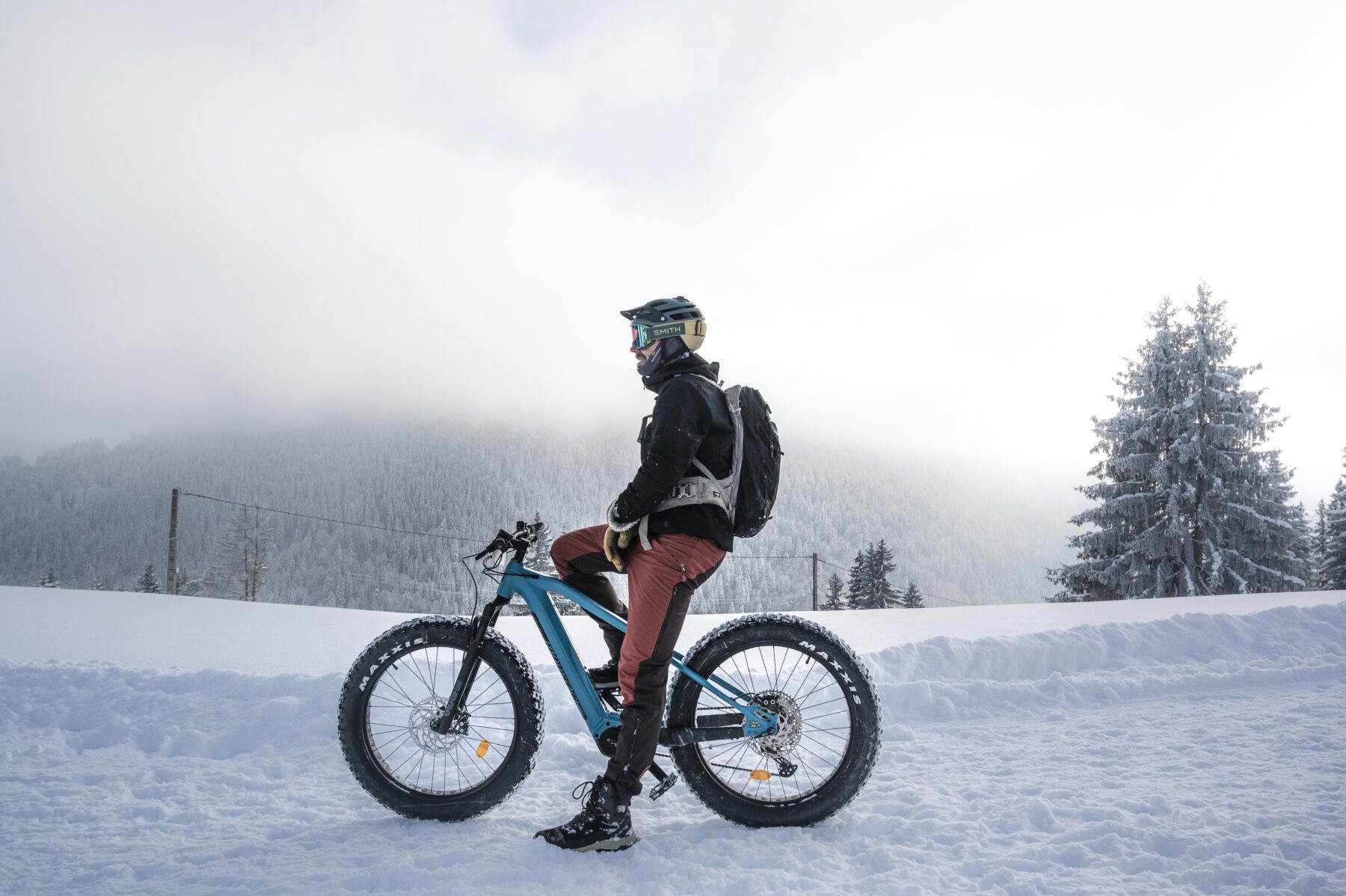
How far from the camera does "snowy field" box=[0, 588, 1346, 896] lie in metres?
2.59

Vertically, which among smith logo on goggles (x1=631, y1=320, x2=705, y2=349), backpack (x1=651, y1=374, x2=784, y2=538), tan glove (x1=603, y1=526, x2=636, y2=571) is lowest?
tan glove (x1=603, y1=526, x2=636, y2=571)

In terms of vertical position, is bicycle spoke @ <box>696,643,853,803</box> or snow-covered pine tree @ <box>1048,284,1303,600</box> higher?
snow-covered pine tree @ <box>1048,284,1303,600</box>

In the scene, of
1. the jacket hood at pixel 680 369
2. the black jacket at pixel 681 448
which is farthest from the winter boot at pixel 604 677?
the jacket hood at pixel 680 369

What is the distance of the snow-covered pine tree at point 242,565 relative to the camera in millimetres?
45125

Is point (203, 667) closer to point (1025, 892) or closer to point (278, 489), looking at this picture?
point (1025, 892)

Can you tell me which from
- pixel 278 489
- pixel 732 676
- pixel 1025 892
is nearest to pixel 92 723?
pixel 732 676

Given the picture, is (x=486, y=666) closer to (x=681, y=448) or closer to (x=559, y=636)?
(x=559, y=636)

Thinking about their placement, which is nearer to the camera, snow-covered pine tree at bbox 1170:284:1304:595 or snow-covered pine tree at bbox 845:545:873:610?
snow-covered pine tree at bbox 1170:284:1304:595

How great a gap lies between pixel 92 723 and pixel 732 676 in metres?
3.86

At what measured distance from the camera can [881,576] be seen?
42.1 metres

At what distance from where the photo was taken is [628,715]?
3004mm

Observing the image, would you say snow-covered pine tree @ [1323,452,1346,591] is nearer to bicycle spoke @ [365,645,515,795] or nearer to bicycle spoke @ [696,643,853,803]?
bicycle spoke @ [696,643,853,803]

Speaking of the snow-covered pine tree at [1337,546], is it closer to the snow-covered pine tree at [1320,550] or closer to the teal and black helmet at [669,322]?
the snow-covered pine tree at [1320,550]

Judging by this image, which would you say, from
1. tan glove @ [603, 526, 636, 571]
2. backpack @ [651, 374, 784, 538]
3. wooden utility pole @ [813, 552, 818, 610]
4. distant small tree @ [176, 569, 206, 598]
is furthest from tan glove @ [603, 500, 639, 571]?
distant small tree @ [176, 569, 206, 598]
